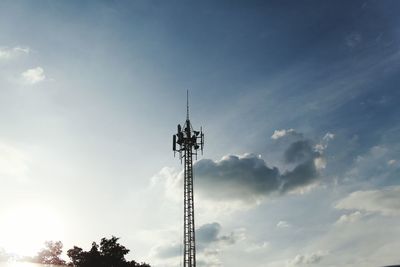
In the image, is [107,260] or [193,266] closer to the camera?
[193,266]

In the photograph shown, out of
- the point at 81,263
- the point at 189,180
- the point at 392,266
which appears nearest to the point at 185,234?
the point at 189,180

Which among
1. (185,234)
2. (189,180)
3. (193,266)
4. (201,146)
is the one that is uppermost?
(201,146)

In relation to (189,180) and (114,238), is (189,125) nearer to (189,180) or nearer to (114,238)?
(189,180)

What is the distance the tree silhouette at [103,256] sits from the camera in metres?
56.1

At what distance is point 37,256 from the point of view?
87312 millimetres

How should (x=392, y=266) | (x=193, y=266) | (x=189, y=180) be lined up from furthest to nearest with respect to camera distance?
(x=189, y=180)
(x=193, y=266)
(x=392, y=266)

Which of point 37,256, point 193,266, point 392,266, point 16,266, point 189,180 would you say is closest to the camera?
point 392,266

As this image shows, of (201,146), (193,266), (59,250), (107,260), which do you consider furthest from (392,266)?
(59,250)

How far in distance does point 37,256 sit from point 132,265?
1581 inches

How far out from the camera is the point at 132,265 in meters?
59.2

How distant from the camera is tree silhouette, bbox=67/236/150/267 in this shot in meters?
56.1

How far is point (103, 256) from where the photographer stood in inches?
2218

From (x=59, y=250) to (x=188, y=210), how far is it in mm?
55109

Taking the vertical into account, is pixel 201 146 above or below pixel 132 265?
above
